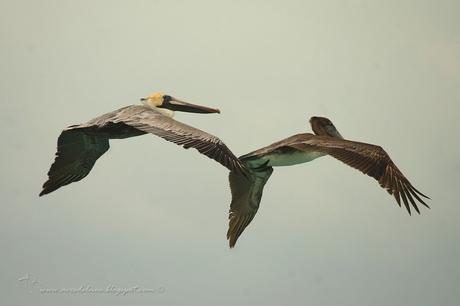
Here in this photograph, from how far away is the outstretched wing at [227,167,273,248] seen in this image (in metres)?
27.7

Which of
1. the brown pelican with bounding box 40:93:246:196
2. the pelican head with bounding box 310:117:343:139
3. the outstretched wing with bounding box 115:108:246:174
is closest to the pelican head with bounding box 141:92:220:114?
the brown pelican with bounding box 40:93:246:196

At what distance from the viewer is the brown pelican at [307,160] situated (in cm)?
2475

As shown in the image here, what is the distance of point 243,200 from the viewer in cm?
2778

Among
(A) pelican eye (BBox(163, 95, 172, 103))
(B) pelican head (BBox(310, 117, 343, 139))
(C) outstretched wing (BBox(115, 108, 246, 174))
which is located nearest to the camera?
(C) outstretched wing (BBox(115, 108, 246, 174))

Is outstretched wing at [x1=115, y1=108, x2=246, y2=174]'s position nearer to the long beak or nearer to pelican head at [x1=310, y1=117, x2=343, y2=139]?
the long beak

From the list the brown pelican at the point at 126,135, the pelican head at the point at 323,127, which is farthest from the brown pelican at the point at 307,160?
the brown pelican at the point at 126,135

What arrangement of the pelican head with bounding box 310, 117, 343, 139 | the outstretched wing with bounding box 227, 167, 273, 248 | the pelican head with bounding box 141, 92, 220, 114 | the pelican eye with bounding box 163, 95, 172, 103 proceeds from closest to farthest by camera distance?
the outstretched wing with bounding box 227, 167, 273, 248
the pelican head with bounding box 141, 92, 220, 114
the pelican eye with bounding box 163, 95, 172, 103
the pelican head with bounding box 310, 117, 343, 139

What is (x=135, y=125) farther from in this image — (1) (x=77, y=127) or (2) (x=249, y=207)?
(2) (x=249, y=207)

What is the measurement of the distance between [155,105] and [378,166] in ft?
16.9

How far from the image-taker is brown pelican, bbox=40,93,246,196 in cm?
2328

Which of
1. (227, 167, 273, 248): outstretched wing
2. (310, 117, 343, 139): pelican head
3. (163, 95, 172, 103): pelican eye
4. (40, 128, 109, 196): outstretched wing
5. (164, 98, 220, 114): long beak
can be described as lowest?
(227, 167, 273, 248): outstretched wing

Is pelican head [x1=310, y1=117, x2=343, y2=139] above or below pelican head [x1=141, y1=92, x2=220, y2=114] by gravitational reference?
below

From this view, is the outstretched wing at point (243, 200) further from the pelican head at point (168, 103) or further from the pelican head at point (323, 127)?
the pelican head at point (323, 127)

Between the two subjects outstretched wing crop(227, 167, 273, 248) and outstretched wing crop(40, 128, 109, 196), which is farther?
outstretched wing crop(227, 167, 273, 248)
